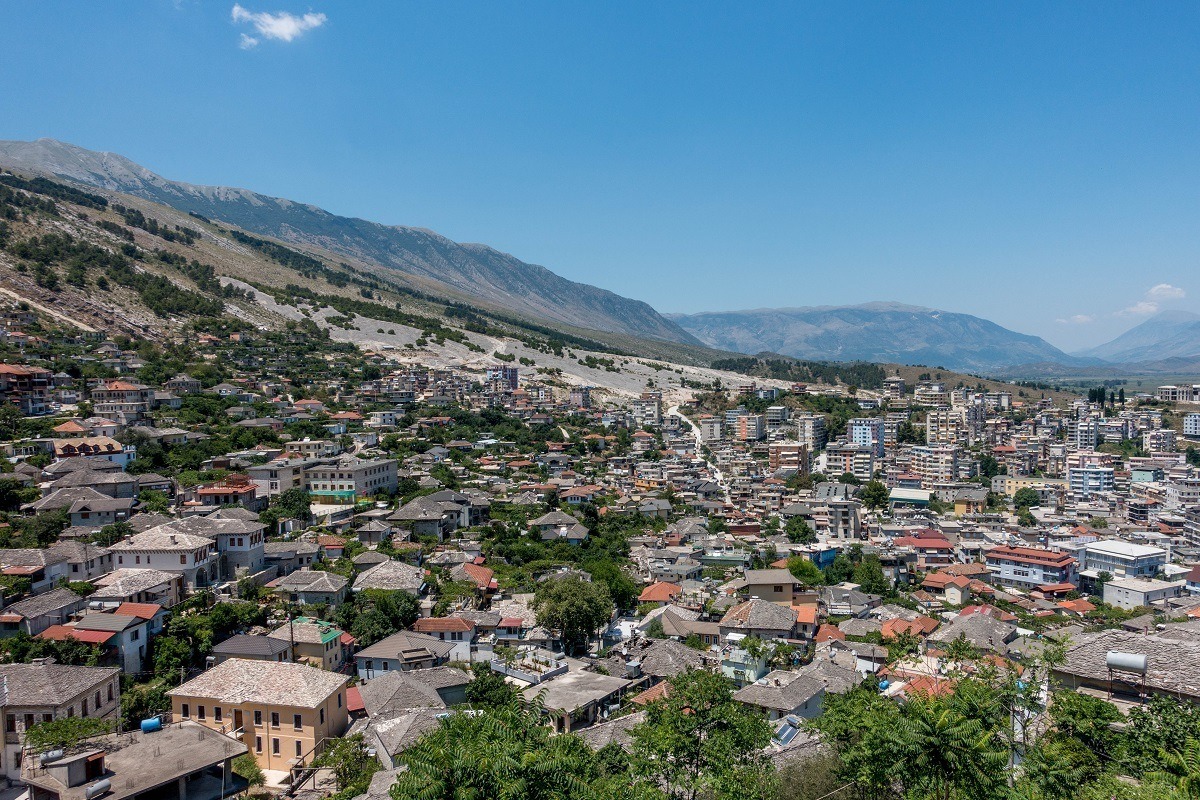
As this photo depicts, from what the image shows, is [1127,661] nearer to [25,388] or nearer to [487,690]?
[487,690]

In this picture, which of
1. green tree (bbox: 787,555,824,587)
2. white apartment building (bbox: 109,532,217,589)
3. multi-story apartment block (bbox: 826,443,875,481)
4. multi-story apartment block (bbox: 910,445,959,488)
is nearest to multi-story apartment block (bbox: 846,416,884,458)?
multi-story apartment block (bbox: 826,443,875,481)

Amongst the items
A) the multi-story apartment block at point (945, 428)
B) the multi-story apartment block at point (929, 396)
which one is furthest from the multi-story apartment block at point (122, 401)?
the multi-story apartment block at point (929, 396)

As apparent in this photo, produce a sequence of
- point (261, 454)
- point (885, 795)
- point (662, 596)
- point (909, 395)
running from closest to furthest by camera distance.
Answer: point (885, 795) → point (662, 596) → point (261, 454) → point (909, 395)

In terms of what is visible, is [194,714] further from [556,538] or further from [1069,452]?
[1069,452]

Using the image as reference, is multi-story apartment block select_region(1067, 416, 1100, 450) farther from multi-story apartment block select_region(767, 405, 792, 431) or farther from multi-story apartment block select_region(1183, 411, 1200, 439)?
multi-story apartment block select_region(767, 405, 792, 431)

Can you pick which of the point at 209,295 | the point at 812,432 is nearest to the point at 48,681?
the point at 812,432

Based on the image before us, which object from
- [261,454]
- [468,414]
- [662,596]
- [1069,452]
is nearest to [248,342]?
[468,414]
